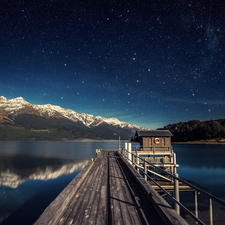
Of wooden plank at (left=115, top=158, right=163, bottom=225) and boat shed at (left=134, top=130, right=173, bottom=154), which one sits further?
boat shed at (left=134, top=130, right=173, bottom=154)

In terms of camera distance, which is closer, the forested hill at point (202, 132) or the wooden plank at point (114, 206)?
the wooden plank at point (114, 206)

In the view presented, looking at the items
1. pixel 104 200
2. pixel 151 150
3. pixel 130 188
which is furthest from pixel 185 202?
pixel 104 200

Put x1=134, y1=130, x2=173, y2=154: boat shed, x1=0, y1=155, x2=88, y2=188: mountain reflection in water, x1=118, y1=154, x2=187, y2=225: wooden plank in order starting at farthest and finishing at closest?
1. x1=134, y1=130, x2=173, y2=154: boat shed
2. x1=0, y1=155, x2=88, y2=188: mountain reflection in water
3. x1=118, y1=154, x2=187, y2=225: wooden plank

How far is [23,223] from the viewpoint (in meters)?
14.7

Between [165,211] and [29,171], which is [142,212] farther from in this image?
[29,171]

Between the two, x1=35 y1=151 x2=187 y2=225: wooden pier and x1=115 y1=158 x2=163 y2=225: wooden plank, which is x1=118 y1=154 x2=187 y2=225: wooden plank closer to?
x1=35 y1=151 x2=187 y2=225: wooden pier

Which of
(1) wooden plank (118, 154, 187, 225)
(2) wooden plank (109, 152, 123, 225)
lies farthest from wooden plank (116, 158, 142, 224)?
(1) wooden plank (118, 154, 187, 225)

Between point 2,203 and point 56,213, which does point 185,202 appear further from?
point 2,203

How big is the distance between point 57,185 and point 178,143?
419 feet

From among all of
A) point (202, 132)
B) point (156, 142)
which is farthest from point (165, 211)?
point (202, 132)

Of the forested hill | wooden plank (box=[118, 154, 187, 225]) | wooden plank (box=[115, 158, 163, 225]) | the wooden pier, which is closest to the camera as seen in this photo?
wooden plank (box=[118, 154, 187, 225])

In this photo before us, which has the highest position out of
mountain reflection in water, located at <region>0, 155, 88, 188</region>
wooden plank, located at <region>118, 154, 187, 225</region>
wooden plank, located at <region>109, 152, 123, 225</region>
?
wooden plank, located at <region>118, 154, 187, 225</region>

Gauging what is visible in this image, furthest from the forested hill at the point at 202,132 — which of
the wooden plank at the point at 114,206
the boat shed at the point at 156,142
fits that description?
the wooden plank at the point at 114,206

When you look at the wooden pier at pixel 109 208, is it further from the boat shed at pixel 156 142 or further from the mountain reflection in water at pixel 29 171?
the mountain reflection in water at pixel 29 171
